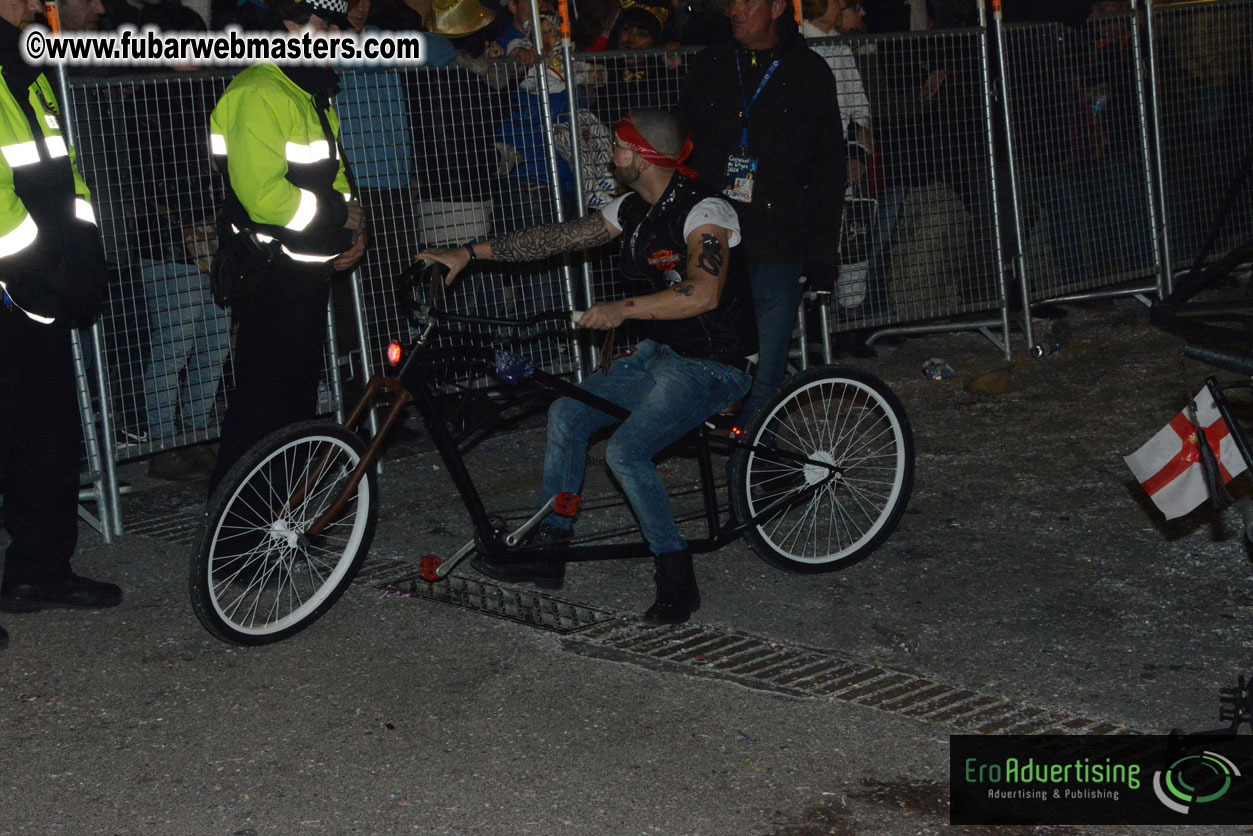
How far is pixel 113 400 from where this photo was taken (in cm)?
694

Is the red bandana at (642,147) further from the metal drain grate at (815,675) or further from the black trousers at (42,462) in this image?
the black trousers at (42,462)

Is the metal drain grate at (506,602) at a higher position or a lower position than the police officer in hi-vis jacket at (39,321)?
lower

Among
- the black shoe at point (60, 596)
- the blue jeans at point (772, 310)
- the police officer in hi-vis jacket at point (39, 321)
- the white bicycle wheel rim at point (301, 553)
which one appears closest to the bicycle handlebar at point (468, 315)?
the white bicycle wheel rim at point (301, 553)

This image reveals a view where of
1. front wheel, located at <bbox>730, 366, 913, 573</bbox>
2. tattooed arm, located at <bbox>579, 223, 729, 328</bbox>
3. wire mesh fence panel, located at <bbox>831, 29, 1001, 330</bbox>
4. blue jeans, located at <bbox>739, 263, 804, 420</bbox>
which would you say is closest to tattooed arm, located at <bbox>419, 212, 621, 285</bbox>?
tattooed arm, located at <bbox>579, 223, 729, 328</bbox>

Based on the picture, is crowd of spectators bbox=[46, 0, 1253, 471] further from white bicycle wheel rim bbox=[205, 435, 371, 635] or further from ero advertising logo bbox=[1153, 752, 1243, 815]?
ero advertising logo bbox=[1153, 752, 1243, 815]

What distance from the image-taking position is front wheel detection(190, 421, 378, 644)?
501cm

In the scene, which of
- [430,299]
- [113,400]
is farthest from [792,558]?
[113,400]

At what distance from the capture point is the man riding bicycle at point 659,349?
528cm

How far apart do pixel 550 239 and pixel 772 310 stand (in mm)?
1242

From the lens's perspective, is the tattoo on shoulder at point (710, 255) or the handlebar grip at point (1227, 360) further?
the tattoo on shoulder at point (710, 255)

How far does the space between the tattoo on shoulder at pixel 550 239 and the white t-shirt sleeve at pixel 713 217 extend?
0.49 meters

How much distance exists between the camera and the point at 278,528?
524cm

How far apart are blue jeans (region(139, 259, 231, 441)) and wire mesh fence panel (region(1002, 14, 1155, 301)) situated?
5.07m

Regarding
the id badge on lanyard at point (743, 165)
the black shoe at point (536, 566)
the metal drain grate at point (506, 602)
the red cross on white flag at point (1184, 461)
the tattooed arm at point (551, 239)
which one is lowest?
the metal drain grate at point (506, 602)
